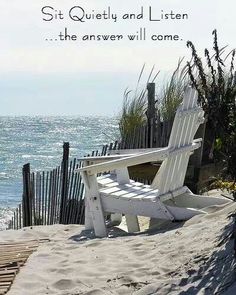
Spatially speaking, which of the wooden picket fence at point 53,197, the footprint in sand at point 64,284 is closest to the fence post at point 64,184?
the wooden picket fence at point 53,197

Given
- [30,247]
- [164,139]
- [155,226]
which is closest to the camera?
[30,247]

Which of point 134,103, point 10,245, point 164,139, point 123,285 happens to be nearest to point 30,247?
point 10,245

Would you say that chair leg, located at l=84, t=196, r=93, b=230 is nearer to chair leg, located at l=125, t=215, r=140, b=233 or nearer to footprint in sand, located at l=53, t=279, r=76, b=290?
chair leg, located at l=125, t=215, r=140, b=233

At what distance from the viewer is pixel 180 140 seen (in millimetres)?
7184

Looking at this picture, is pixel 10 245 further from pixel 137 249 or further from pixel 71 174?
pixel 71 174

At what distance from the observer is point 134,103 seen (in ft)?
36.1

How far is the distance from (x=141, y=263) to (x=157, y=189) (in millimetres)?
1950

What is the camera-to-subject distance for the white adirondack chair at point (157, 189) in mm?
6805

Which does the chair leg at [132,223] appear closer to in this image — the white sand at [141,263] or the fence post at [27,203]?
the white sand at [141,263]

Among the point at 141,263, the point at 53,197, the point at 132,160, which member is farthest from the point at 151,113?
A: the point at 141,263

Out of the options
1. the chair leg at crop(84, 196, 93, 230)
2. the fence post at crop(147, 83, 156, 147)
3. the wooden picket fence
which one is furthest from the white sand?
the fence post at crop(147, 83, 156, 147)

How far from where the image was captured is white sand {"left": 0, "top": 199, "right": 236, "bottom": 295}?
456 cm

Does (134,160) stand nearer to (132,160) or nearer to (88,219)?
(132,160)

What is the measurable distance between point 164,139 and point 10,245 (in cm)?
379
